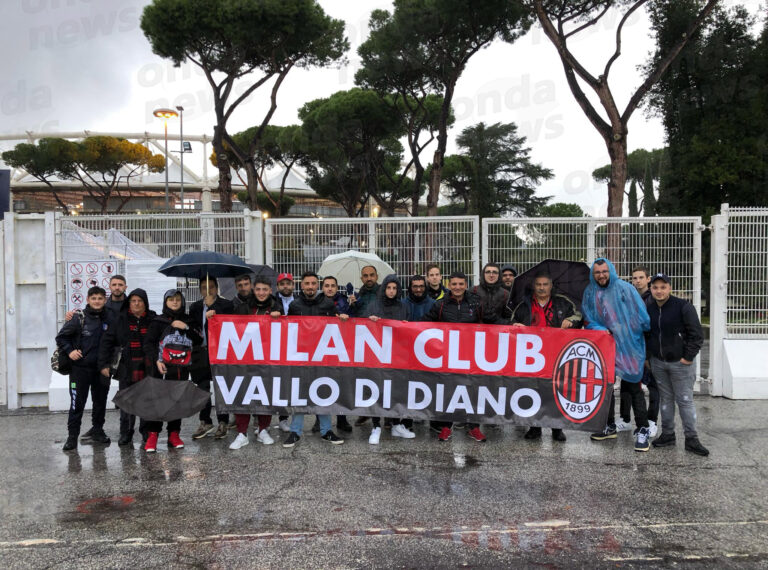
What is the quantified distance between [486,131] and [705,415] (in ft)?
128

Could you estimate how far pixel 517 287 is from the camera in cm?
607

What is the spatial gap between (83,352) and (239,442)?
185 cm

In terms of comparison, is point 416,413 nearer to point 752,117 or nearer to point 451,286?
point 451,286

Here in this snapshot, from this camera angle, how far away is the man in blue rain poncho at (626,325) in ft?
18.4

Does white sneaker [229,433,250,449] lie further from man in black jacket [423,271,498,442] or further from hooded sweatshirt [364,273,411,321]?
man in black jacket [423,271,498,442]

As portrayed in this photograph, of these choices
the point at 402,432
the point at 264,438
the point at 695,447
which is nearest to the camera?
the point at 695,447

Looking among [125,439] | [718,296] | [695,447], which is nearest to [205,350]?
[125,439]

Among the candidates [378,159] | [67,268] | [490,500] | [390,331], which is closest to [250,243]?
[67,268]

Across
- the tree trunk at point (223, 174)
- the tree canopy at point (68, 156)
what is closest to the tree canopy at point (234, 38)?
the tree trunk at point (223, 174)

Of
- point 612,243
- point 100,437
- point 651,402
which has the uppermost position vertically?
point 612,243

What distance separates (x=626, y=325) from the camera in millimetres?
5617

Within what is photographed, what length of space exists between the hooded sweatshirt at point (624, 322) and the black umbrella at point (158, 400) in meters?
4.02

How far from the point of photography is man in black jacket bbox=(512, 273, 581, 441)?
5820 millimetres

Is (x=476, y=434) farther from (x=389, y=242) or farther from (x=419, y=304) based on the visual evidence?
(x=389, y=242)
